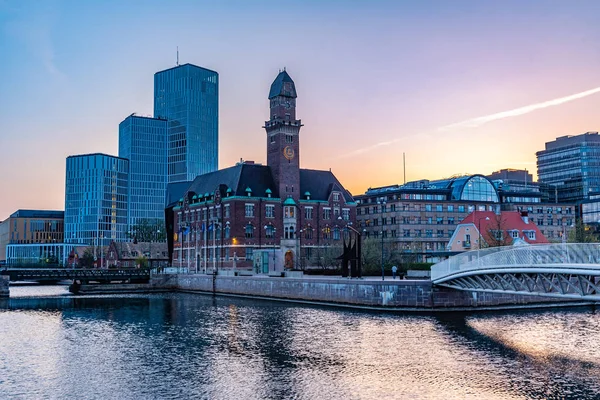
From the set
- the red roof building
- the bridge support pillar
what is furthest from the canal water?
the red roof building

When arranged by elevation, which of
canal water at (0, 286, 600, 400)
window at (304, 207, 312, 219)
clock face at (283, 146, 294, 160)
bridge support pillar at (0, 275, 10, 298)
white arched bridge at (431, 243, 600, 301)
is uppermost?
clock face at (283, 146, 294, 160)

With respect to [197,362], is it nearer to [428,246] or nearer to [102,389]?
[102,389]

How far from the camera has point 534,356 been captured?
4272cm

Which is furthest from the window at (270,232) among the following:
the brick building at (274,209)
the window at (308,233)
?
the window at (308,233)

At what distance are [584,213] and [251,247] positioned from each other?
100575 millimetres

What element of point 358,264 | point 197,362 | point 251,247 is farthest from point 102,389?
point 251,247

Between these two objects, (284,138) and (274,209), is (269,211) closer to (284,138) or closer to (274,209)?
(274,209)

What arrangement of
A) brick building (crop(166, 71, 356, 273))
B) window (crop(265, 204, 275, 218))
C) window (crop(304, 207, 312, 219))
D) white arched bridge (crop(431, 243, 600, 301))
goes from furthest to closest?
window (crop(304, 207, 312, 219))
window (crop(265, 204, 275, 218))
brick building (crop(166, 71, 356, 273))
white arched bridge (crop(431, 243, 600, 301))

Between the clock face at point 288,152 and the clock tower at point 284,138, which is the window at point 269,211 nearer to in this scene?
the clock tower at point 284,138

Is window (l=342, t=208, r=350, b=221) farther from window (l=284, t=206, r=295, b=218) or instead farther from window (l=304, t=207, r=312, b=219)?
window (l=284, t=206, r=295, b=218)

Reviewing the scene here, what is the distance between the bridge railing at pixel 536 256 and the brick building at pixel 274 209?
64450 mm

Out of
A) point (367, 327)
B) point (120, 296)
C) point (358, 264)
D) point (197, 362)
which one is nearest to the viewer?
point (197, 362)

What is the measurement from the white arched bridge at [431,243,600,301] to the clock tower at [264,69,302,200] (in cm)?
6258

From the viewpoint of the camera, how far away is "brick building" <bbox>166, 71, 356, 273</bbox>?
120 m
